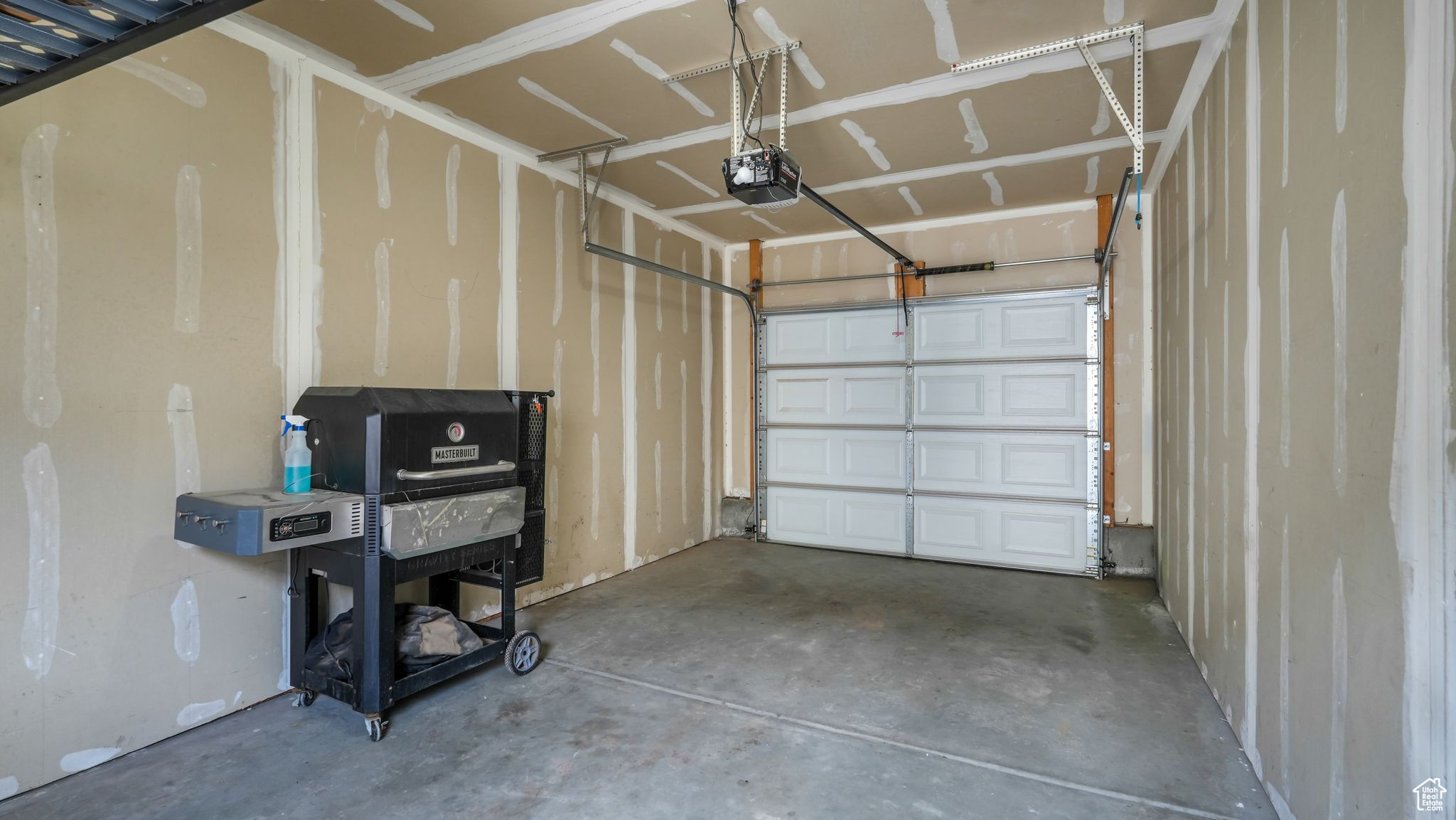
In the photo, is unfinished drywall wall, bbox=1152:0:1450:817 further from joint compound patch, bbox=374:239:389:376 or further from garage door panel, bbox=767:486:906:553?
joint compound patch, bbox=374:239:389:376

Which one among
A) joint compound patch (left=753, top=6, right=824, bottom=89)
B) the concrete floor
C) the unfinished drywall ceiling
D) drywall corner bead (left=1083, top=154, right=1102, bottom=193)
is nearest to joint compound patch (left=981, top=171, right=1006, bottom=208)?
the unfinished drywall ceiling

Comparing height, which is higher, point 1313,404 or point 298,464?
point 1313,404

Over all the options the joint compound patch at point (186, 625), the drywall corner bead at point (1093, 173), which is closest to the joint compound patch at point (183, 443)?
the joint compound patch at point (186, 625)

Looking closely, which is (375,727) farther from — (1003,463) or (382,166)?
(1003,463)

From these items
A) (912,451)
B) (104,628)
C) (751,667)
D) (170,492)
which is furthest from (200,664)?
(912,451)

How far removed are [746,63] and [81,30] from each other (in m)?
2.24

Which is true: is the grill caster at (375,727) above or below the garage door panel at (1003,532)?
below

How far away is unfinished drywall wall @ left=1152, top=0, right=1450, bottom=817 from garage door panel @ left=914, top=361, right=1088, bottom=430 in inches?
77.9

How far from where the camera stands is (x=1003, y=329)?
476cm

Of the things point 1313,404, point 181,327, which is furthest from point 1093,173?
point 181,327

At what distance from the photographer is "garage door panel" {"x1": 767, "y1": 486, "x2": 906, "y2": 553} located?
16.8ft

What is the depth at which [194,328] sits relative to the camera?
7.51 feet

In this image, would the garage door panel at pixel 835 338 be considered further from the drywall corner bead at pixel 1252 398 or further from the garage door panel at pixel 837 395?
the drywall corner bead at pixel 1252 398

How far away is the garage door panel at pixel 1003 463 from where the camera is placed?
458 centimetres
